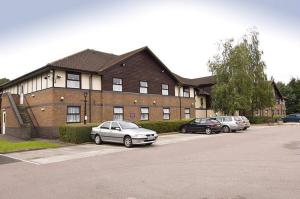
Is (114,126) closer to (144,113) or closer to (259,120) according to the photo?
(144,113)

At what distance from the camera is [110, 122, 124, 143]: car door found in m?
17.2

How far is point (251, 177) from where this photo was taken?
8062 mm

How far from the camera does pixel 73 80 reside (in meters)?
24.7

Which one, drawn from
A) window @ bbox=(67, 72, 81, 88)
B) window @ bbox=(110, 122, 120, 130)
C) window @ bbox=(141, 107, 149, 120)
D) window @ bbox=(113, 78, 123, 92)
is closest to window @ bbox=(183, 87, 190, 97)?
window @ bbox=(141, 107, 149, 120)

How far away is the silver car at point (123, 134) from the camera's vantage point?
16578mm

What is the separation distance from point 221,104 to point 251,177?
3069cm

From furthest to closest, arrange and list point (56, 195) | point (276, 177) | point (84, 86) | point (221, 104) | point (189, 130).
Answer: point (221, 104) < point (189, 130) < point (84, 86) < point (276, 177) < point (56, 195)

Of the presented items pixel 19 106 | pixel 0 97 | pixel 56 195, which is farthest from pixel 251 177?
pixel 0 97

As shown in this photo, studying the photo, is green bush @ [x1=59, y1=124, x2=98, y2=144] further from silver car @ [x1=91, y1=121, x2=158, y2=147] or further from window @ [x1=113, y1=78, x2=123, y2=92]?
window @ [x1=113, y1=78, x2=123, y2=92]

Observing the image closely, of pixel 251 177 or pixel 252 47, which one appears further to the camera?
pixel 252 47

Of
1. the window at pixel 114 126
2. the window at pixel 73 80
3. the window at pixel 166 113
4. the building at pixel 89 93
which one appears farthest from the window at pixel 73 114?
the window at pixel 166 113

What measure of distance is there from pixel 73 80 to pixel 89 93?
1768mm

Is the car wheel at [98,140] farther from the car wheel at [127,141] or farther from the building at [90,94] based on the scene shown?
the building at [90,94]

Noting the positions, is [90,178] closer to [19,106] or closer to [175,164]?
[175,164]
